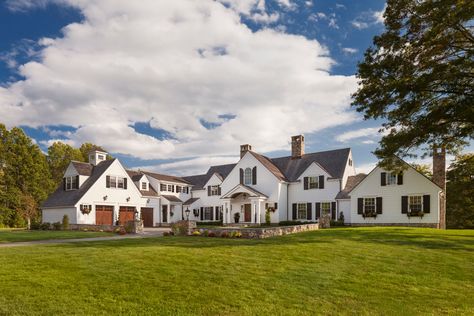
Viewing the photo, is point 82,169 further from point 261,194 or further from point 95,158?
point 261,194

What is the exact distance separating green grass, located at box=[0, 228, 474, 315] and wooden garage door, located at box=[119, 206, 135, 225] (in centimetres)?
2393

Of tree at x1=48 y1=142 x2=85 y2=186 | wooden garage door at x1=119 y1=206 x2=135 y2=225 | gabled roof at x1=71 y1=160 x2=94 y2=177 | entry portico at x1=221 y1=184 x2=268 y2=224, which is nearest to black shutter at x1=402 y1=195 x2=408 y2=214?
entry portico at x1=221 y1=184 x2=268 y2=224

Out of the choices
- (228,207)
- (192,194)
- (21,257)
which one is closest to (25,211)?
(192,194)

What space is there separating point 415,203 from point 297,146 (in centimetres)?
1386

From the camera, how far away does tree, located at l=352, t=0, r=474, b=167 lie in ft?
50.0

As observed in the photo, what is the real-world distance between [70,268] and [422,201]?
25729mm

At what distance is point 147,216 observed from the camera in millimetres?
38562

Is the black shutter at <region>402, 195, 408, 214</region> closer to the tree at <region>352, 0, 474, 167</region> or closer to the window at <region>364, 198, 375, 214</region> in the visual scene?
the window at <region>364, 198, 375, 214</region>

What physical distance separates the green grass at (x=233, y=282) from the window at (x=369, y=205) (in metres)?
17.0

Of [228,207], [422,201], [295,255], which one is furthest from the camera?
[228,207]

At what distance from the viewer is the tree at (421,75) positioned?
15227 millimetres

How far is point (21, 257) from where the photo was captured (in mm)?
10516

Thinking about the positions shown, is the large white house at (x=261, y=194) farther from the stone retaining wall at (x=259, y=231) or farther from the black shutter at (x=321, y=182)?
the stone retaining wall at (x=259, y=231)

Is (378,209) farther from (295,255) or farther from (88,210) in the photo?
(88,210)
